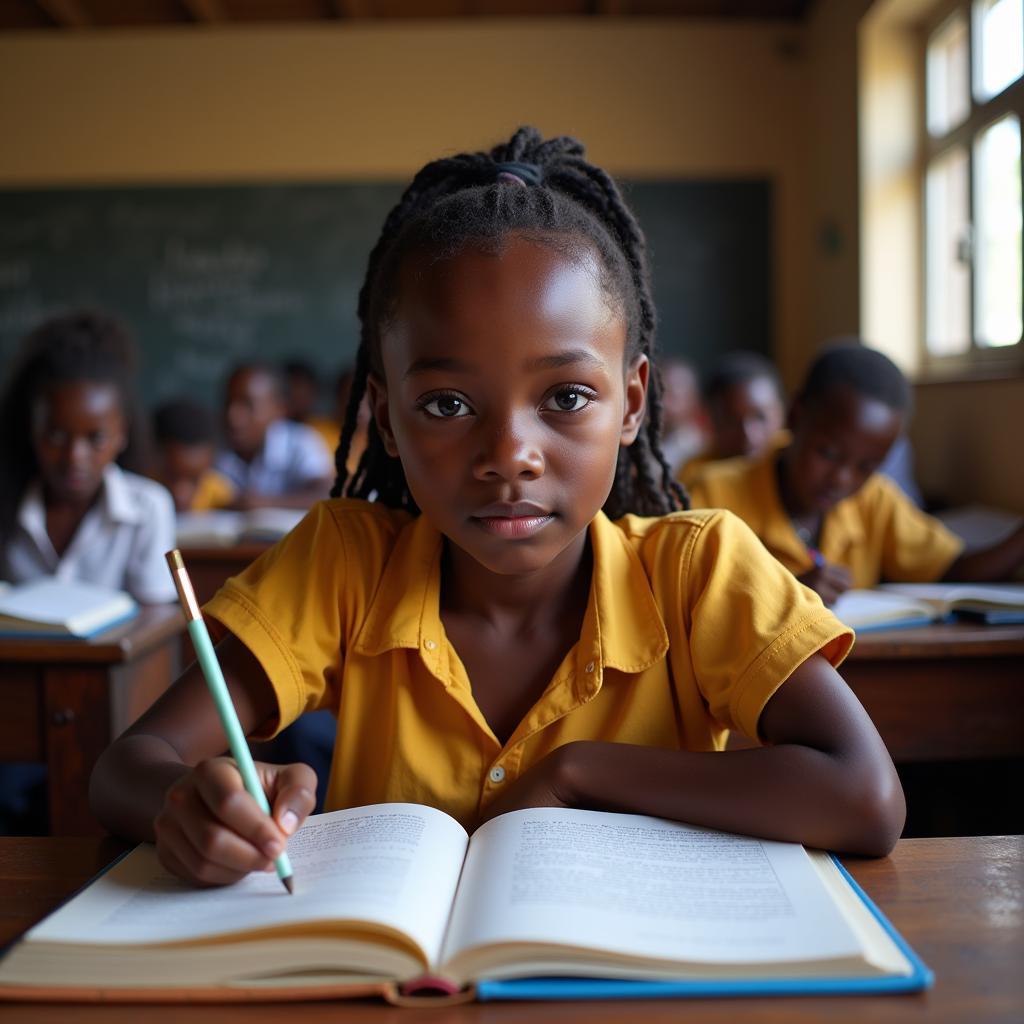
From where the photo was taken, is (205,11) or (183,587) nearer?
(183,587)

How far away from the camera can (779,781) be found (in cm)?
Answer: 86

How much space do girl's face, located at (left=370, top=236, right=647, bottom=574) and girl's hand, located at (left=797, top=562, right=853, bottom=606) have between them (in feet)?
3.37

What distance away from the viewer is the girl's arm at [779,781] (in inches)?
32.8

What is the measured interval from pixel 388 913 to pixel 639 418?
67cm

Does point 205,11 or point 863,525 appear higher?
point 205,11

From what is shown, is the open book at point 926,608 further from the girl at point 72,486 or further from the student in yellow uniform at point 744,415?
the student in yellow uniform at point 744,415

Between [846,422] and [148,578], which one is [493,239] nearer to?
[846,422]

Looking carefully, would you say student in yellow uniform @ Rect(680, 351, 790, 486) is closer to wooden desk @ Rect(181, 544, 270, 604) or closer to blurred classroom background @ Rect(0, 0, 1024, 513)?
blurred classroom background @ Rect(0, 0, 1024, 513)

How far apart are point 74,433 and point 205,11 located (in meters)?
4.02

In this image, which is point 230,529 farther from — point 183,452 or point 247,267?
point 247,267

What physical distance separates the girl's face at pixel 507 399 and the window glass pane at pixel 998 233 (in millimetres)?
2731

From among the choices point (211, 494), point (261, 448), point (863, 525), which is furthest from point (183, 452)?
point (863, 525)

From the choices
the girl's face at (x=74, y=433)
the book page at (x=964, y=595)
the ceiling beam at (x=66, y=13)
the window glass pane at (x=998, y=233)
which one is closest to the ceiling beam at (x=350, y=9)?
the ceiling beam at (x=66, y=13)

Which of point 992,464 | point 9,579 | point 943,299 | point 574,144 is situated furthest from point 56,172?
point 574,144
